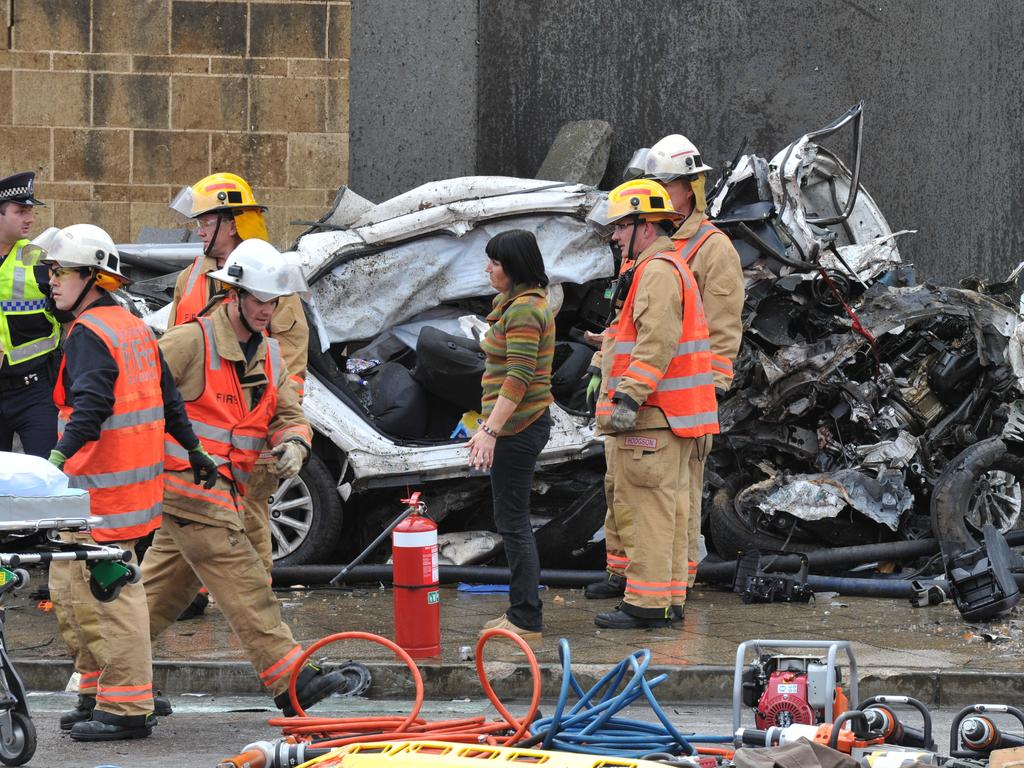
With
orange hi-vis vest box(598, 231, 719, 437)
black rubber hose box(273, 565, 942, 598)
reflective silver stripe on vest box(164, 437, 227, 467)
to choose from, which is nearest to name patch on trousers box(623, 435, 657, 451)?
orange hi-vis vest box(598, 231, 719, 437)

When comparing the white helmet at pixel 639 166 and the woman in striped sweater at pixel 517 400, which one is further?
the white helmet at pixel 639 166

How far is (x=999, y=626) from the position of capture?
312 inches

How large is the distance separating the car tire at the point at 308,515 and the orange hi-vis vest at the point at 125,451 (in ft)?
10.00

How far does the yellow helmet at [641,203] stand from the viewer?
7.80 metres

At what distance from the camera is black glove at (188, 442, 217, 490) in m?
6.08

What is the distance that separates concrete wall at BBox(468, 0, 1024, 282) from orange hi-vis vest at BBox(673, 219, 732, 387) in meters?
5.27

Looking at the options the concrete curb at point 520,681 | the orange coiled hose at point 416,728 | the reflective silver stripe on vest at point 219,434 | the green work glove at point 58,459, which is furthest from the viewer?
the concrete curb at point 520,681

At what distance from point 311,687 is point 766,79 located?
29.7 ft

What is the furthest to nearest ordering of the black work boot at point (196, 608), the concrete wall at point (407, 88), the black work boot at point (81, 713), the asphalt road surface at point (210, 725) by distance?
1. the concrete wall at point (407, 88)
2. the black work boot at point (196, 608)
3. the black work boot at point (81, 713)
4. the asphalt road surface at point (210, 725)

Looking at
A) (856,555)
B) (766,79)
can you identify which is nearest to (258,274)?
(856,555)

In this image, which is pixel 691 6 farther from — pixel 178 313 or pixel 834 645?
pixel 834 645

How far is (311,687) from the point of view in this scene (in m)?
6.12

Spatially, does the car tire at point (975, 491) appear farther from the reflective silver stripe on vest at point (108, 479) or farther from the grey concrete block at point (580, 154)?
the reflective silver stripe on vest at point (108, 479)

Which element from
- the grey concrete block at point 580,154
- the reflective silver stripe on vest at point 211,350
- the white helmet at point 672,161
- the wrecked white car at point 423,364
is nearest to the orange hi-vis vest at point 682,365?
the white helmet at point 672,161
